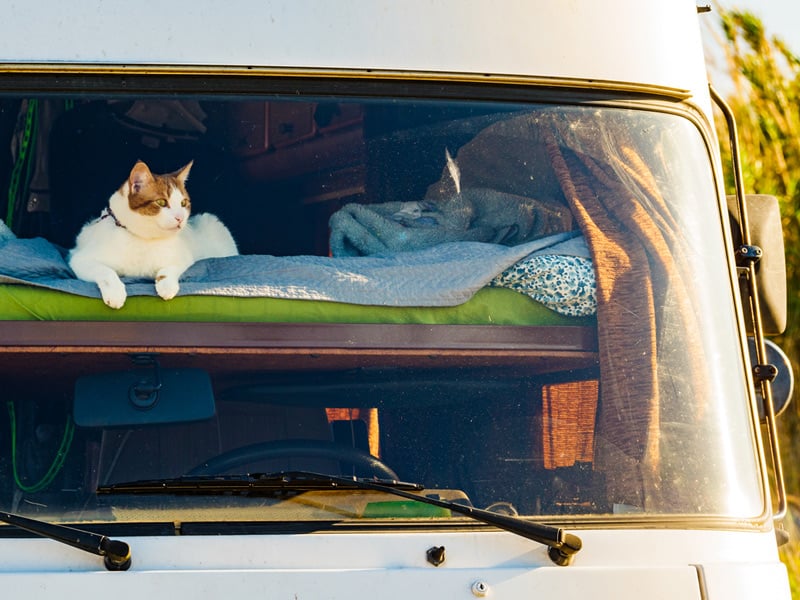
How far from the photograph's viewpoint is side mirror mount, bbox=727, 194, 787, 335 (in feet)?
10.2

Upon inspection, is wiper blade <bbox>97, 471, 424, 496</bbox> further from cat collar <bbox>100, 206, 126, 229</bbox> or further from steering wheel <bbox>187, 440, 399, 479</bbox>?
cat collar <bbox>100, 206, 126, 229</bbox>

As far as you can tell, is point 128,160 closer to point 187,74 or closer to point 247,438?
point 187,74

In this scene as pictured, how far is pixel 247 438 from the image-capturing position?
2.58m

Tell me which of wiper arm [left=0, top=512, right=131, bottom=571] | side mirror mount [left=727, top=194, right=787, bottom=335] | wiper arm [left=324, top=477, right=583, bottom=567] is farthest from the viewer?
side mirror mount [left=727, top=194, right=787, bottom=335]

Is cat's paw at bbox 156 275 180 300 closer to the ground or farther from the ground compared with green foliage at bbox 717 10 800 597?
closer to the ground

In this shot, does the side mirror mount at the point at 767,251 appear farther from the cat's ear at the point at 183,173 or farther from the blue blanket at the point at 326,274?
the cat's ear at the point at 183,173

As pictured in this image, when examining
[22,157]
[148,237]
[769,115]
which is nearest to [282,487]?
[148,237]

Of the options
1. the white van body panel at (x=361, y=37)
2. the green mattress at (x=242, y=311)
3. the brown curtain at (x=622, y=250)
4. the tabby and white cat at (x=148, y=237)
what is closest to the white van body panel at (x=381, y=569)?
the brown curtain at (x=622, y=250)

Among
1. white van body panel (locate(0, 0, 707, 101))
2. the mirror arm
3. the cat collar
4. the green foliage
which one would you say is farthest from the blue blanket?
the green foliage

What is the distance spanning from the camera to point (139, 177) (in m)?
2.92

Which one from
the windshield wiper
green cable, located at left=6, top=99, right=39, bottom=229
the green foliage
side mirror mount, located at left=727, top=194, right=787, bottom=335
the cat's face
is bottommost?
the windshield wiper

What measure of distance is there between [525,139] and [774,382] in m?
0.88

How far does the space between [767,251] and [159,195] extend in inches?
61.1

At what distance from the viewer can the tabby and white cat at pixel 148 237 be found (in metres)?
2.73
